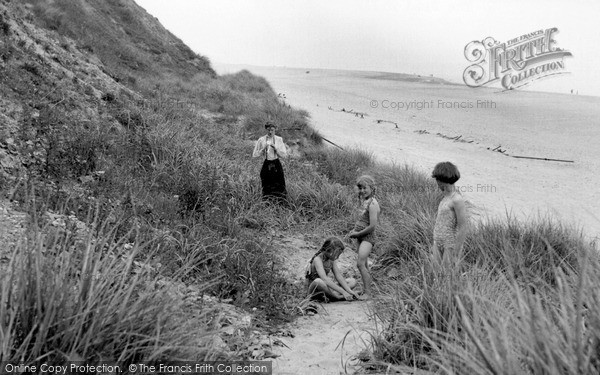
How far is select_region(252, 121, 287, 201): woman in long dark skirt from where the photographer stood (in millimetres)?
8398

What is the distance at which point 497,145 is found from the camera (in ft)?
67.3

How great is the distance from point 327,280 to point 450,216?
1.62m

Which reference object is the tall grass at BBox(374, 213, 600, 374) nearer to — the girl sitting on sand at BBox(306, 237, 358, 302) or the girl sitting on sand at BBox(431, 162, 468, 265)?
the girl sitting on sand at BBox(431, 162, 468, 265)

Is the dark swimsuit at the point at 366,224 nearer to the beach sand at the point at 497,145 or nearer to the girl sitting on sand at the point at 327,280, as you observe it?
the girl sitting on sand at the point at 327,280

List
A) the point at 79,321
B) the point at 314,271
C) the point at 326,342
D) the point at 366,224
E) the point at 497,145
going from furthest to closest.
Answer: the point at 497,145 → the point at 366,224 → the point at 314,271 → the point at 326,342 → the point at 79,321

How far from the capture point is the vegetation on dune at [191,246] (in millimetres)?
2396

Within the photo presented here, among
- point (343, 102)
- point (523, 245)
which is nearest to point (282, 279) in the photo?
point (523, 245)

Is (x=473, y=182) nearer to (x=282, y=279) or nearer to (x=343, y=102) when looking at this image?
(x=282, y=279)

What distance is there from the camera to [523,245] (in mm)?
5918

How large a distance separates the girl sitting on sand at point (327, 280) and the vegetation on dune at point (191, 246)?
11.0 inches

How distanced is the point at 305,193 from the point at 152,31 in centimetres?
1924

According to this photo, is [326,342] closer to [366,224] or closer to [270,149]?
[366,224]

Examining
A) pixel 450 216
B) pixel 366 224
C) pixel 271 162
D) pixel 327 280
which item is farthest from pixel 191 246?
pixel 271 162

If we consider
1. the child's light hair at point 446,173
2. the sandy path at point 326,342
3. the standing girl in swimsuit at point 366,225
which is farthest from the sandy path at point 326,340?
the child's light hair at point 446,173
